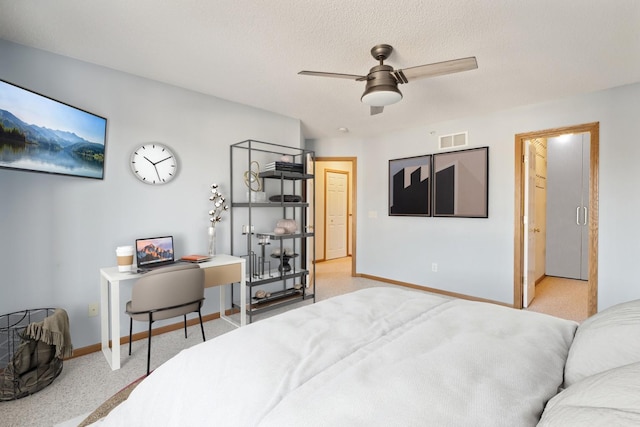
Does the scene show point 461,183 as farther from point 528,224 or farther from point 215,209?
point 215,209

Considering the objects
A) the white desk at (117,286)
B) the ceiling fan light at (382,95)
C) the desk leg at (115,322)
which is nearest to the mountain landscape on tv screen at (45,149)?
the white desk at (117,286)

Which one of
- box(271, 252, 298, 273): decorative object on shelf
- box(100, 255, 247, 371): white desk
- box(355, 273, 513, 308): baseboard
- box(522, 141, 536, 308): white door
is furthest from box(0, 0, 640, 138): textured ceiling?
box(355, 273, 513, 308): baseboard

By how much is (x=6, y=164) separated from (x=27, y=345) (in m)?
1.15

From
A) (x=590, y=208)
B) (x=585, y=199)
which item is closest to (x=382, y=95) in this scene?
(x=590, y=208)

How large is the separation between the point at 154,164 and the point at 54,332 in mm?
1515

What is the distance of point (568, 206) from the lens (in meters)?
4.97

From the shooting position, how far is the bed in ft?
2.46

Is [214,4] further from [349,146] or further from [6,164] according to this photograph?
[349,146]

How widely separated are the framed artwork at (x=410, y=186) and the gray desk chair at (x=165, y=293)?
3194 millimetres

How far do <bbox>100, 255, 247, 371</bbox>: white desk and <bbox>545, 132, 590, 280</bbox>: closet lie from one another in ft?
16.8

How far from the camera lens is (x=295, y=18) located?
194 cm

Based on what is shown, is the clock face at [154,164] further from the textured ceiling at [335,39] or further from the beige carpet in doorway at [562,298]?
the beige carpet in doorway at [562,298]

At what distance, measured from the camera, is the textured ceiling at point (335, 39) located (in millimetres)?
1843

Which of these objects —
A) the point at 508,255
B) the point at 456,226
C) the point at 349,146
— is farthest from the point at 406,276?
the point at 349,146
